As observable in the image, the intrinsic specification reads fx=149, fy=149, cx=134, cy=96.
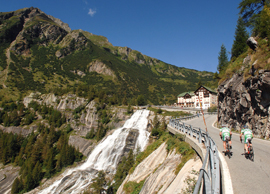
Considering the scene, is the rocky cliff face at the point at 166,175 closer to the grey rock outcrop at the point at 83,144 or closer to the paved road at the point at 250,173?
the paved road at the point at 250,173

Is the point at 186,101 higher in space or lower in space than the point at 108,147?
higher

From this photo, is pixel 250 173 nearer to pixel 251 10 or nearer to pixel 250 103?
pixel 250 103

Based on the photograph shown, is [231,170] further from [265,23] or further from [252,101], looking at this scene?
[265,23]

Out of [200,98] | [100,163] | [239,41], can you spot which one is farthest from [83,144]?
[239,41]

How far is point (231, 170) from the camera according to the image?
675 centimetres

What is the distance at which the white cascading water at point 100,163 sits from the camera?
3475 cm

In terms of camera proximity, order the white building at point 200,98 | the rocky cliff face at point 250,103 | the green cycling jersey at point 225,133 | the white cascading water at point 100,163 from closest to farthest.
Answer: the green cycling jersey at point 225,133 → the rocky cliff face at point 250,103 → the white cascading water at point 100,163 → the white building at point 200,98

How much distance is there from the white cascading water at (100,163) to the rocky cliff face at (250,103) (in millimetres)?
26353

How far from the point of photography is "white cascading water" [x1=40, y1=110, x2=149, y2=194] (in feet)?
114

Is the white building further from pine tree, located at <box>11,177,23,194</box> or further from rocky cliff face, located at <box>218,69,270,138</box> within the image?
pine tree, located at <box>11,177,23,194</box>

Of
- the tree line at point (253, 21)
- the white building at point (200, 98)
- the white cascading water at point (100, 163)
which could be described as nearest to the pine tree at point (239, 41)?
the tree line at point (253, 21)

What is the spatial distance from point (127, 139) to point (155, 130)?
8993mm

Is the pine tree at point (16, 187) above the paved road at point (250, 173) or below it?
below

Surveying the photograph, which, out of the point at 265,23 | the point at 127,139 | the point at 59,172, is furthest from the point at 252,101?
the point at 59,172
